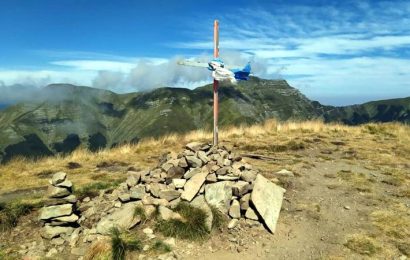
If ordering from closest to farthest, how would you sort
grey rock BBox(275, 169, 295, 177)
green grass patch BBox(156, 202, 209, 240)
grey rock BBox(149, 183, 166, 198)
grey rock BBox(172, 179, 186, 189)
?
green grass patch BBox(156, 202, 209, 240)
grey rock BBox(149, 183, 166, 198)
grey rock BBox(172, 179, 186, 189)
grey rock BBox(275, 169, 295, 177)

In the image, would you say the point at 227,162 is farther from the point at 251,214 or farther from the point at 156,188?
the point at 156,188

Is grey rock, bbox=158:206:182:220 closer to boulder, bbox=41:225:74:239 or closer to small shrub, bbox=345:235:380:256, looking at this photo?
boulder, bbox=41:225:74:239

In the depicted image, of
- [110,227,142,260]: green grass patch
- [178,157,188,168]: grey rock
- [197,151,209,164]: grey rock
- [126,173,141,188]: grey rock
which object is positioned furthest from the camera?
[197,151,209,164]: grey rock

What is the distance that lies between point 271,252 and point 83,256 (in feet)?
15.5

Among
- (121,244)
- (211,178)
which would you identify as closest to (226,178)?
(211,178)

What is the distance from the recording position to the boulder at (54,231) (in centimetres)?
1133

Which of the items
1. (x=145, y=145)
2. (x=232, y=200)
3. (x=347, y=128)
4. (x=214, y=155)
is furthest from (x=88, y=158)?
(x=347, y=128)

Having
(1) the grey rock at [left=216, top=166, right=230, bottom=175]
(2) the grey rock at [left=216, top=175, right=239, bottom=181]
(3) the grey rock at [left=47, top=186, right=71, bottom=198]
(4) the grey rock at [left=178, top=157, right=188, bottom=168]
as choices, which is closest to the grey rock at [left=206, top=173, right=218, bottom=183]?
(2) the grey rock at [left=216, top=175, right=239, bottom=181]

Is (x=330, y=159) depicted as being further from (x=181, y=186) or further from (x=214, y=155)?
(x=181, y=186)

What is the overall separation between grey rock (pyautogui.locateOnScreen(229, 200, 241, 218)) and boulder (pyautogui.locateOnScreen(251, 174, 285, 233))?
0.48 meters

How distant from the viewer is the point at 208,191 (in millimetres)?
12445

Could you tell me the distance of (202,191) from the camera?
12602mm

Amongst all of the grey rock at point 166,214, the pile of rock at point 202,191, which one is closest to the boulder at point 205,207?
the pile of rock at point 202,191

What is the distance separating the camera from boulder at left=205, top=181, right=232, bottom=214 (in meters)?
12.1
